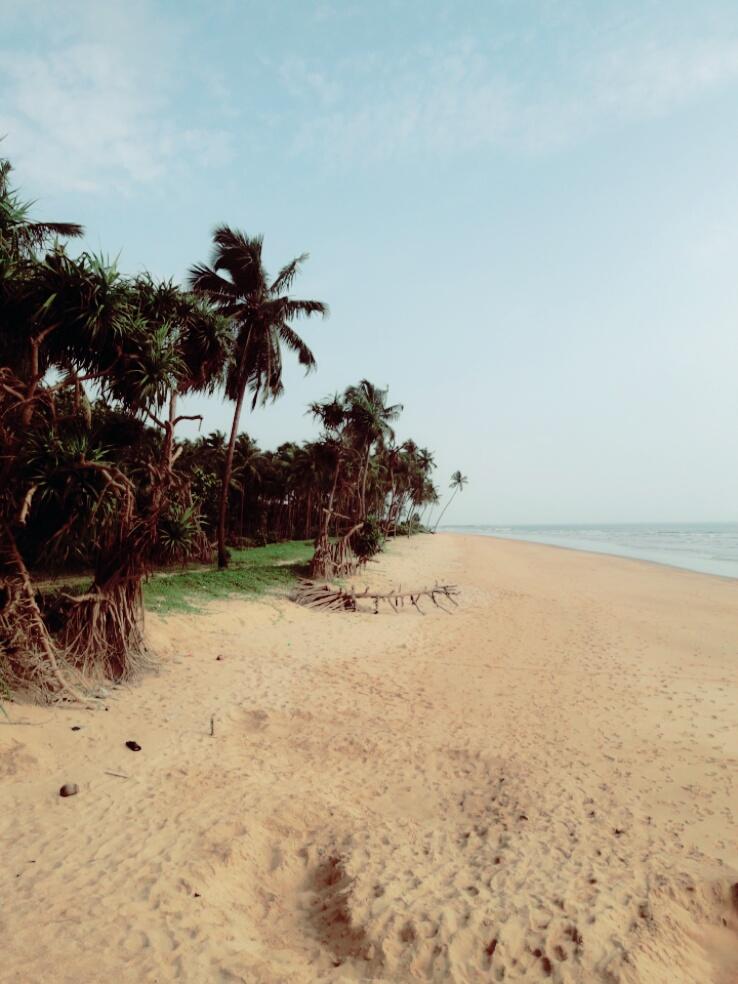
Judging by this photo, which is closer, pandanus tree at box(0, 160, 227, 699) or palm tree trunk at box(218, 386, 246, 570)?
pandanus tree at box(0, 160, 227, 699)

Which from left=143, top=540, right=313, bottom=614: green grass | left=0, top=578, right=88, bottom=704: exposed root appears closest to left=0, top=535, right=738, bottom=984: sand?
left=0, top=578, right=88, bottom=704: exposed root

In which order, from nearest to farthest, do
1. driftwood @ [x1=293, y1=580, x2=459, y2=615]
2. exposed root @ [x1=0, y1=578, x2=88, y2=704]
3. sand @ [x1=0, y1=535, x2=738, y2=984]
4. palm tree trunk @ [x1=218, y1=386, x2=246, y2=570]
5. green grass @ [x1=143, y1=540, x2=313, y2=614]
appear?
1. sand @ [x1=0, y1=535, x2=738, y2=984]
2. exposed root @ [x1=0, y1=578, x2=88, y2=704]
3. green grass @ [x1=143, y1=540, x2=313, y2=614]
4. driftwood @ [x1=293, y1=580, x2=459, y2=615]
5. palm tree trunk @ [x1=218, y1=386, x2=246, y2=570]

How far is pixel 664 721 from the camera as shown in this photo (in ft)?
24.8

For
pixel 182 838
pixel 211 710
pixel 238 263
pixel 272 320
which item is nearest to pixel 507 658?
pixel 211 710

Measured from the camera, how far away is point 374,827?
491 centimetres

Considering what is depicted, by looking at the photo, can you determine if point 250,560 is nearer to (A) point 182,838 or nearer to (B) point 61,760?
(B) point 61,760

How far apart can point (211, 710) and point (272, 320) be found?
16.0 meters

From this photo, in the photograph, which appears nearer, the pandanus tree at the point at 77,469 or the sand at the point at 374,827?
the sand at the point at 374,827

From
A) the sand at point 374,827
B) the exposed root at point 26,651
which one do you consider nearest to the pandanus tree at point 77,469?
the exposed root at point 26,651

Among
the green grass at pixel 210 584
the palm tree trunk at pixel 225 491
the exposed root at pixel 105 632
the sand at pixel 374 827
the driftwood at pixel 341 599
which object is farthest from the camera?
the palm tree trunk at pixel 225 491

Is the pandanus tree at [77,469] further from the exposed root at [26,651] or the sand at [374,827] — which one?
the sand at [374,827]

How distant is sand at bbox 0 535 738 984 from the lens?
11.3ft

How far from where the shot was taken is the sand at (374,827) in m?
3.44

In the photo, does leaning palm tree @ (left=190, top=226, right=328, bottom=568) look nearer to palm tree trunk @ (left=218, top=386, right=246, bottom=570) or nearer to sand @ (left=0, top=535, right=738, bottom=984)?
palm tree trunk @ (left=218, top=386, right=246, bottom=570)
